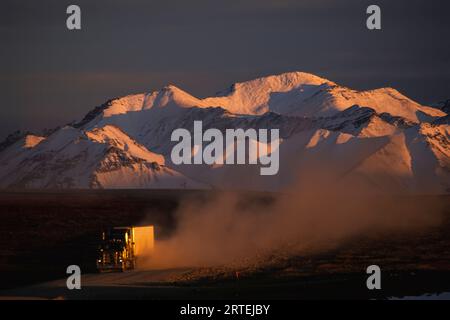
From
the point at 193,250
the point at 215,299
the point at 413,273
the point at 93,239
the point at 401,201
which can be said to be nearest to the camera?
the point at 215,299

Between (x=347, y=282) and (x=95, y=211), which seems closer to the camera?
(x=347, y=282)

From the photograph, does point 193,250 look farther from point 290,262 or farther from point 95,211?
point 95,211

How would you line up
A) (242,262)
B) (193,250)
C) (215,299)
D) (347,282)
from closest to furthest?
(215,299), (347,282), (242,262), (193,250)

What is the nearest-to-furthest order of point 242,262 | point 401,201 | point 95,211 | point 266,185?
point 242,262 < point 95,211 < point 401,201 < point 266,185

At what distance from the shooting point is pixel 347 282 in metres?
47.8

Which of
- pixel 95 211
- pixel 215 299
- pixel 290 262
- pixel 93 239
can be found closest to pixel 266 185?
pixel 95 211

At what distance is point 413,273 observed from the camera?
168ft

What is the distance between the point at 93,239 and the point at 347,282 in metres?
32.9

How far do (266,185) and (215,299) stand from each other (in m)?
144
